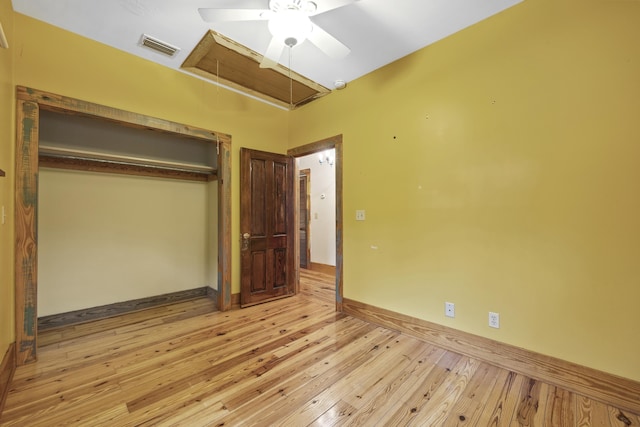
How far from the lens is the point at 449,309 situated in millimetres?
2367

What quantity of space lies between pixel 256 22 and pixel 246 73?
80cm

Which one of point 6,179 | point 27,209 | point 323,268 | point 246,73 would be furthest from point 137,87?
point 323,268

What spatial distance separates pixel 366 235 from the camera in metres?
3.01

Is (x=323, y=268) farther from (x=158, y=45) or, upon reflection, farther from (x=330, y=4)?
(x=330, y=4)

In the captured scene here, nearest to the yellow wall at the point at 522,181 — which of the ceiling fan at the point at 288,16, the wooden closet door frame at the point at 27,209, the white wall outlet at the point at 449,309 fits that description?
the white wall outlet at the point at 449,309

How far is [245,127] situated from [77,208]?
2138mm

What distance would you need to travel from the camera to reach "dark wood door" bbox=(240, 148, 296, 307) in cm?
342

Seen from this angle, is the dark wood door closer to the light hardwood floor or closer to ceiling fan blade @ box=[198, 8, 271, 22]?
the light hardwood floor

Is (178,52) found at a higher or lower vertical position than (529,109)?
higher

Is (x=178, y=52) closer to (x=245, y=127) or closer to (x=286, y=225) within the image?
(x=245, y=127)

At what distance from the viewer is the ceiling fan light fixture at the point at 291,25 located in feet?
5.72

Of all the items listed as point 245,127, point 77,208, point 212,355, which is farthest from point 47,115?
point 212,355

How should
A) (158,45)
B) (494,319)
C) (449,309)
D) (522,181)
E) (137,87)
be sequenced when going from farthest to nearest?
(137,87)
(158,45)
(449,309)
(494,319)
(522,181)

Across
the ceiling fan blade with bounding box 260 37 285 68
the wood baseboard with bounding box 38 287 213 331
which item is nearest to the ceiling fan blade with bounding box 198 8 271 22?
the ceiling fan blade with bounding box 260 37 285 68
